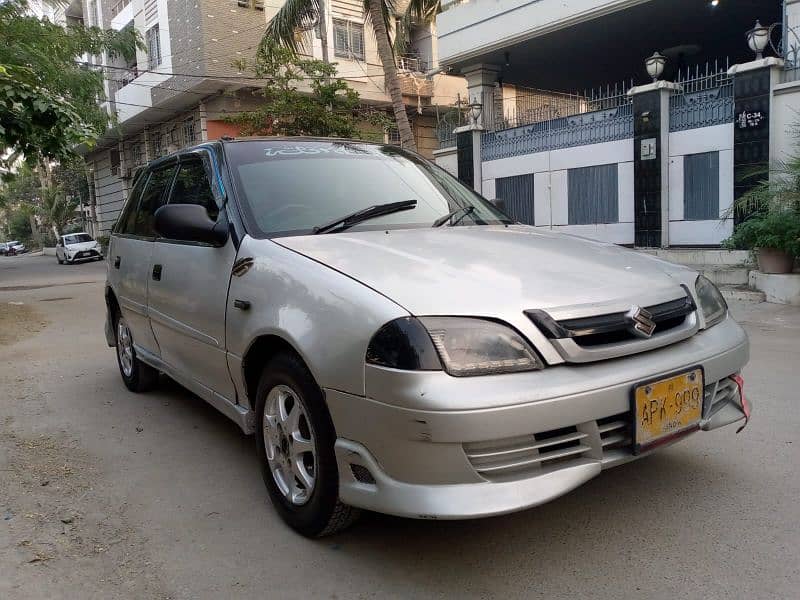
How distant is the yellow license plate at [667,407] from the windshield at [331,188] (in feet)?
4.79

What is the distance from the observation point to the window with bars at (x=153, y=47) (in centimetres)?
2395

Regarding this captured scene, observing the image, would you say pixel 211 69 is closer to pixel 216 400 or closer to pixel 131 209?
pixel 131 209

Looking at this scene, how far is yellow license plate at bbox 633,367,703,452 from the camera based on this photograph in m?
2.42

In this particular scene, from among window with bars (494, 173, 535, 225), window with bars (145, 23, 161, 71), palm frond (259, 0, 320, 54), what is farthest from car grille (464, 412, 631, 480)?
window with bars (145, 23, 161, 71)

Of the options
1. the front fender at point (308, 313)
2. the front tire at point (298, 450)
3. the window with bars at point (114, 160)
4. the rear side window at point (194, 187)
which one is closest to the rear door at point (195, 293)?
the rear side window at point (194, 187)

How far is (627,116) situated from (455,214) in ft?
32.0

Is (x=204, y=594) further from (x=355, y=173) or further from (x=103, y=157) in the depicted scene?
(x=103, y=157)

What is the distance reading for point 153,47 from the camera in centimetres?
2433

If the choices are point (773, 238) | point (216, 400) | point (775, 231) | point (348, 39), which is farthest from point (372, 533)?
point (348, 39)

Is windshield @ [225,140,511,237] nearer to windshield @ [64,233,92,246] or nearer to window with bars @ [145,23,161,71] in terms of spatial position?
window with bars @ [145,23,161,71]

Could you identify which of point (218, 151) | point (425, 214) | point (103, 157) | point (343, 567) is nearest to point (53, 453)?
point (218, 151)

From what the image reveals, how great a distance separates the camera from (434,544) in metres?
2.71

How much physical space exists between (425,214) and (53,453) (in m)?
2.63

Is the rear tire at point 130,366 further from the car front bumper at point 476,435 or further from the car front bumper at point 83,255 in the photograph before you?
the car front bumper at point 83,255
